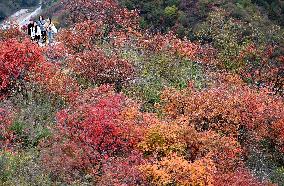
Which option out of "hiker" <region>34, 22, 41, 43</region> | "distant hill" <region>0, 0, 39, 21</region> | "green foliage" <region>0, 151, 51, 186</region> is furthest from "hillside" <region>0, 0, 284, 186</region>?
"distant hill" <region>0, 0, 39, 21</region>

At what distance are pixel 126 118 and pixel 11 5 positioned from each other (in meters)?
103

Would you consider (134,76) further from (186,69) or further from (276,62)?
(276,62)

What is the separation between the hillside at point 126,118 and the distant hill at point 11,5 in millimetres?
82580

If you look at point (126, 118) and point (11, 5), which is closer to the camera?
point (126, 118)

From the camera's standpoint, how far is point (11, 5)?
11588cm

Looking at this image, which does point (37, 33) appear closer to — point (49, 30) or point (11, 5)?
point (49, 30)

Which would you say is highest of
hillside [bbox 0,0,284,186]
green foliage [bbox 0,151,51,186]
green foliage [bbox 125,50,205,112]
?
green foliage [bbox 0,151,51,186]

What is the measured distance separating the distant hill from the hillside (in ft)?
271

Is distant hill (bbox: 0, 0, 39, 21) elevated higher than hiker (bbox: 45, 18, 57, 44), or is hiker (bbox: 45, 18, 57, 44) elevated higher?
hiker (bbox: 45, 18, 57, 44)

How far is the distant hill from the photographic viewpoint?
365 feet

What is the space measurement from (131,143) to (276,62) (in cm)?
3155

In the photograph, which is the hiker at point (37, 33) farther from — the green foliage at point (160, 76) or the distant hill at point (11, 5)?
the distant hill at point (11, 5)

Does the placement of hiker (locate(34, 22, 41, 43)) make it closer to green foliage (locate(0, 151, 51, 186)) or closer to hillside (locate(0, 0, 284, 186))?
hillside (locate(0, 0, 284, 186))

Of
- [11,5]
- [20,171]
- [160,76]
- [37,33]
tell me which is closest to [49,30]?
[37,33]
